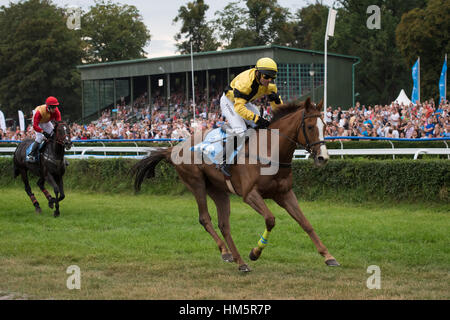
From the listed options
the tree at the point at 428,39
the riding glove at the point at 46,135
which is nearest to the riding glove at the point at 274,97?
the riding glove at the point at 46,135

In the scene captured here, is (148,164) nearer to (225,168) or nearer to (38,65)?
(225,168)

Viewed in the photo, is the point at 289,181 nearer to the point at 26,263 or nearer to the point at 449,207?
the point at 26,263

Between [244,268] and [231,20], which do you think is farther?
[231,20]

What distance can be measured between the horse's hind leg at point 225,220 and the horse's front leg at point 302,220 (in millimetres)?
741

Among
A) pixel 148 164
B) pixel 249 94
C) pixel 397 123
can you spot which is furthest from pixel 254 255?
pixel 397 123

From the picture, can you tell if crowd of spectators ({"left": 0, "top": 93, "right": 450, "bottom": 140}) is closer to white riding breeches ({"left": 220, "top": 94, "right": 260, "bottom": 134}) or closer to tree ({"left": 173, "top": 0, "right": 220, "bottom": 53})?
white riding breeches ({"left": 220, "top": 94, "right": 260, "bottom": 134})

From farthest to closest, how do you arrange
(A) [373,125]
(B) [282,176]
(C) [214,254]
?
(A) [373,125]
(C) [214,254]
(B) [282,176]

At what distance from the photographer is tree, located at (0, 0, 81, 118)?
4888 cm

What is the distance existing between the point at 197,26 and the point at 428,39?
2523 cm

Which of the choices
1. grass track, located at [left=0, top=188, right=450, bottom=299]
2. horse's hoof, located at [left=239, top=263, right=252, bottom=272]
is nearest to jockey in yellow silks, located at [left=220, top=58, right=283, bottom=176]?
horse's hoof, located at [left=239, top=263, right=252, bottom=272]

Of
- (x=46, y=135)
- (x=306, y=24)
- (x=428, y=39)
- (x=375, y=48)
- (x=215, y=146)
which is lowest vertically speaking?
(x=215, y=146)

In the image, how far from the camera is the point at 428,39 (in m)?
31.8

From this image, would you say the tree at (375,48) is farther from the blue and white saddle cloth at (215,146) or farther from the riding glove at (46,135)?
the blue and white saddle cloth at (215,146)

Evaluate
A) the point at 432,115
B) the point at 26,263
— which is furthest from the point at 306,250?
the point at 432,115
